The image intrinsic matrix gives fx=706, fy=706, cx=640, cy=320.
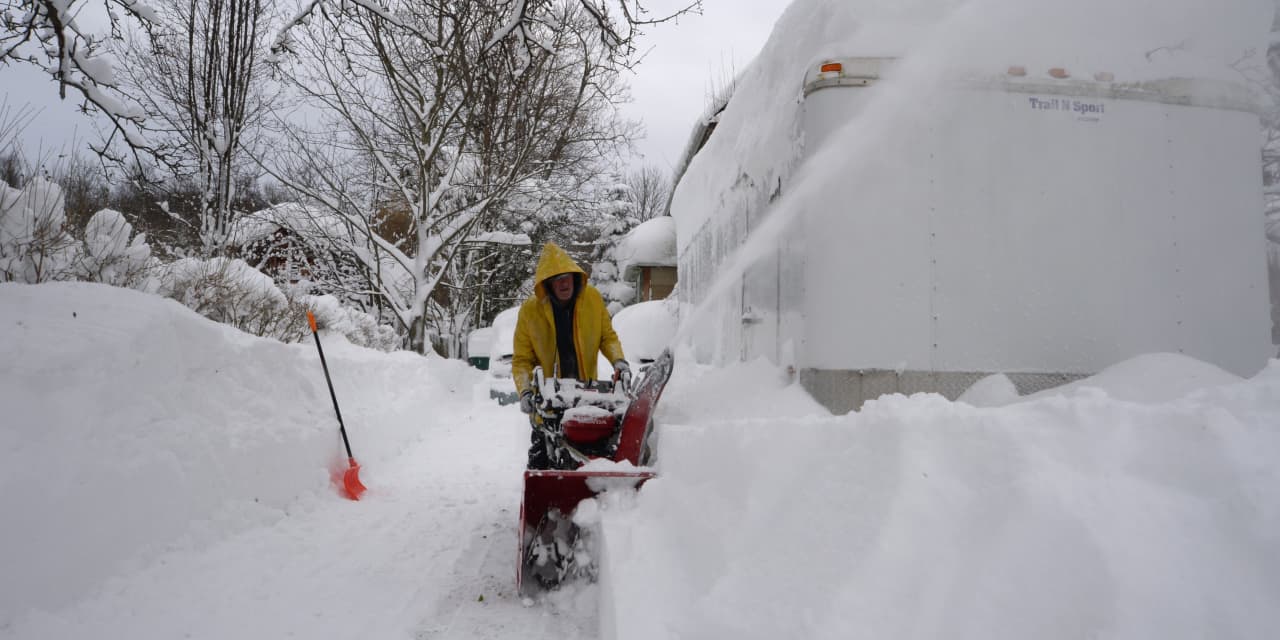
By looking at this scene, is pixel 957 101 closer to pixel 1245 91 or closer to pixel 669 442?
pixel 1245 91

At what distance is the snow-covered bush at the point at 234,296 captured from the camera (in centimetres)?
834

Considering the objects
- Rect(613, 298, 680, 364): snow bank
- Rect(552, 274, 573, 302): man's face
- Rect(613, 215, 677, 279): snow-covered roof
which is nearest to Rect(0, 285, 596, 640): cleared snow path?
Rect(552, 274, 573, 302): man's face

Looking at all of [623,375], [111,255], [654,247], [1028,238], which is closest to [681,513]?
[623,375]

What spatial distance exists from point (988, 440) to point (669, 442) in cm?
183

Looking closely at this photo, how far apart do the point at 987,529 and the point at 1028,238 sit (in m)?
3.48

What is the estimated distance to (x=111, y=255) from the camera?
690cm

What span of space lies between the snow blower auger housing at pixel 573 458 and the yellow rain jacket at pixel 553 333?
0.45 meters

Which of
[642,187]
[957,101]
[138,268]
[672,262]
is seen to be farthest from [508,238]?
[642,187]

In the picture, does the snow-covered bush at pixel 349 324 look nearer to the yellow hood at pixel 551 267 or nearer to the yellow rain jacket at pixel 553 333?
the yellow rain jacket at pixel 553 333

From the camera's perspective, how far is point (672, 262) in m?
22.1

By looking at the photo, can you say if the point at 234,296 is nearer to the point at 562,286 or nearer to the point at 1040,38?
the point at 562,286

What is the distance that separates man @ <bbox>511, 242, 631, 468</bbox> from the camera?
16.2 feet

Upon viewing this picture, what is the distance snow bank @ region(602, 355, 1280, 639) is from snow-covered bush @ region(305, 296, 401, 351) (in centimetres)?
1131

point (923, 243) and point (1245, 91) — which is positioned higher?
point (1245, 91)
